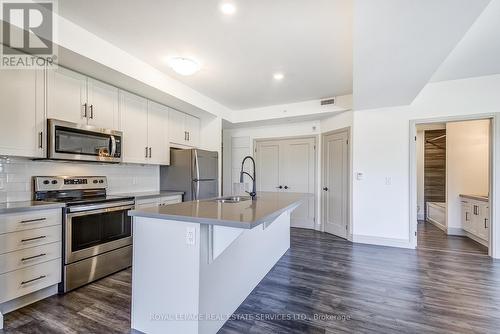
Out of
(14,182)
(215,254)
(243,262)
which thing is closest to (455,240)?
(243,262)

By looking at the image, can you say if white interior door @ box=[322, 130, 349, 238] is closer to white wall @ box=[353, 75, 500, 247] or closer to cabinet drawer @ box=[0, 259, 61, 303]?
white wall @ box=[353, 75, 500, 247]

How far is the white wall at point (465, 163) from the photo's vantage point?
4.52 metres

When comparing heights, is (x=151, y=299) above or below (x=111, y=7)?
below

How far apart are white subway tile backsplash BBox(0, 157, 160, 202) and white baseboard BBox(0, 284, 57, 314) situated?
37.3 inches

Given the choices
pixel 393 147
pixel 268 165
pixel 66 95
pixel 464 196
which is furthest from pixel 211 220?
pixel 464 196

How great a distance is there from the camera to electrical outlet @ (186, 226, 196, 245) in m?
1.60

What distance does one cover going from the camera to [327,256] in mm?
3467

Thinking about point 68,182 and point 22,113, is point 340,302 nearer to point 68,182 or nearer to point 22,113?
point 68,182

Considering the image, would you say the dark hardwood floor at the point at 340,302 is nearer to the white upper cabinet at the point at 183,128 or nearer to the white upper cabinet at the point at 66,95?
the white upper cabinet at the point at 66,95

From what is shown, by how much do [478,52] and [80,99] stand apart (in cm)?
458

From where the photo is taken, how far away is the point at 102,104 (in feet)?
9.89

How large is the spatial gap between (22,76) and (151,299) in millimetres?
2375

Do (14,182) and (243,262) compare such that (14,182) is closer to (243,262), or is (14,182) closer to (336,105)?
(243,262)

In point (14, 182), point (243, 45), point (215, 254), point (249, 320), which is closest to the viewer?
point (215, 254)
